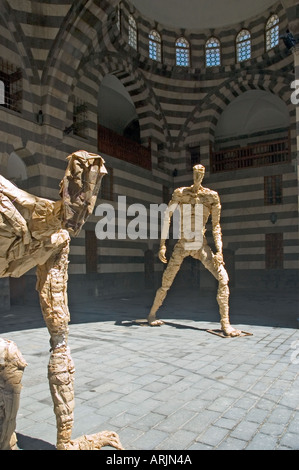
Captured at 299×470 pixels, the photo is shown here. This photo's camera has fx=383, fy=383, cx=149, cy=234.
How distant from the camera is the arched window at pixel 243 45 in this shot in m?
17.8

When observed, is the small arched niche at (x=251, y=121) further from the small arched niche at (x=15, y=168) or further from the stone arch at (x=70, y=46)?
the small arched niche at (x=15, y=168)

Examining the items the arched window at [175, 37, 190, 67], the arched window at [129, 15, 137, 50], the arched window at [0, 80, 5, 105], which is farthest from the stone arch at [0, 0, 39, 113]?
the arched window at [175, 37, 190, 67]

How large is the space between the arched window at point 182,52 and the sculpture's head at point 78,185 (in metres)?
18.6

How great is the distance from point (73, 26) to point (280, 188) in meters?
10.4

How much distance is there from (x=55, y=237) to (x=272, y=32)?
59.9ft

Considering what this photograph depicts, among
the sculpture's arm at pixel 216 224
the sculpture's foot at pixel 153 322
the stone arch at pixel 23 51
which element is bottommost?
the sculpture's foot at pixel 153 322

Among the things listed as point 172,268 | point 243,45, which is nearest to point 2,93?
point 172,268

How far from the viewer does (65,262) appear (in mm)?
2436

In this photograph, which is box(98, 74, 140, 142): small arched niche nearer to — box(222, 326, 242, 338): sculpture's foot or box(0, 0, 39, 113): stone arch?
box(0, 0, 39, 113): stone arch

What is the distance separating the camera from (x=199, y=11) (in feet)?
59.7

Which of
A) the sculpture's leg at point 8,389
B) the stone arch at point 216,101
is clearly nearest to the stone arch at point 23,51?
the stone arch at point 216,101

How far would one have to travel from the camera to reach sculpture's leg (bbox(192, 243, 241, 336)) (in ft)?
23.3

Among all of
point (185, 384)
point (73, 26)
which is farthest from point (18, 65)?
point (185, 384)

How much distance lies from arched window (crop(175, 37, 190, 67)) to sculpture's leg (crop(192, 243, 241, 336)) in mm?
14120
